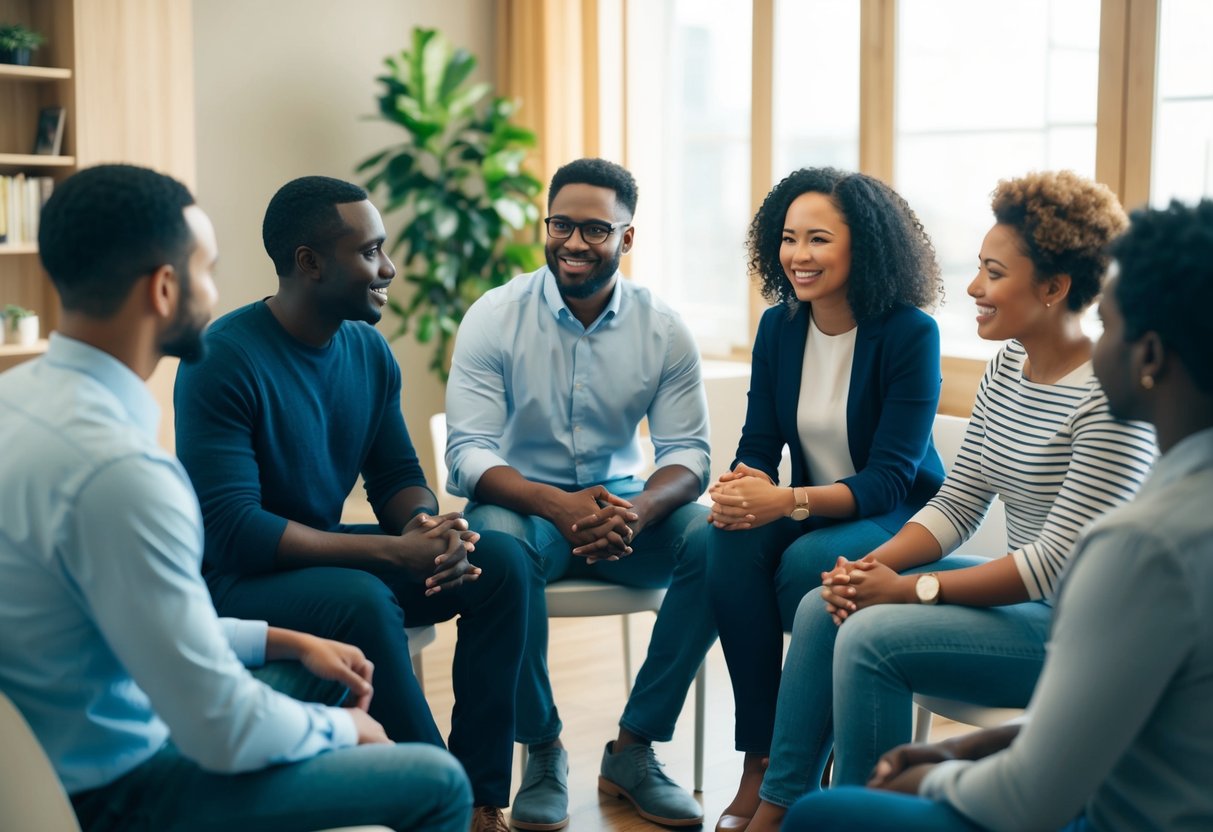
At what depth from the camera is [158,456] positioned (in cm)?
127

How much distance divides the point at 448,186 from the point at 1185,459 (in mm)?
4228

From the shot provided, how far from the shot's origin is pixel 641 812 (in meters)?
2.48

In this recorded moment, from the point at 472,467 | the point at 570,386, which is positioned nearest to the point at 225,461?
the point at 472,467

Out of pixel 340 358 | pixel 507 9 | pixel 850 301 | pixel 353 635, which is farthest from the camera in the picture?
pixel 507 9

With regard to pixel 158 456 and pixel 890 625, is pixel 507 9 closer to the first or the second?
pixel 890 625

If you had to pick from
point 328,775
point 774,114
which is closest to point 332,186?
point 328,775

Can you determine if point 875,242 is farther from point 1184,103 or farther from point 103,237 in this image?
point 103,237

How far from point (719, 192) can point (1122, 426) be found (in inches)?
131

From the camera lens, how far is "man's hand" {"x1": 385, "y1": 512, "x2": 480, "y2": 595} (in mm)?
2168

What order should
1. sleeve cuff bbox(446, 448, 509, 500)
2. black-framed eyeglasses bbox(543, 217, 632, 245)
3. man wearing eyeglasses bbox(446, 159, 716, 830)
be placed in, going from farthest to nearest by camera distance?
1. black-framed eyeglasses bbox(543, 217, 632, 245)
2. sleeve cuff bbox(446, 448, 509, 500)
3. man wearing eyeglasses bbox(446, 159, 716, 830)

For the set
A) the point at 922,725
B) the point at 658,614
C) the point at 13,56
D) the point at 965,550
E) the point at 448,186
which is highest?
the point at 13,56

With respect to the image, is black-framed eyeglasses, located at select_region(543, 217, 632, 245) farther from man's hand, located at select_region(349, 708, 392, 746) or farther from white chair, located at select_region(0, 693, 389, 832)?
white chair, located at select_region(0, 693, 389, 832)

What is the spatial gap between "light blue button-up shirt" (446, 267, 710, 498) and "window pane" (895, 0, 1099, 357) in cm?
146

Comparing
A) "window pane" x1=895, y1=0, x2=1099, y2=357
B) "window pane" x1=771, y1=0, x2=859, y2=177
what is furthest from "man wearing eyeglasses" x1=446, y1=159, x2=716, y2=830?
"window pane" x1=771, y1=0, x2=859, y2=177
